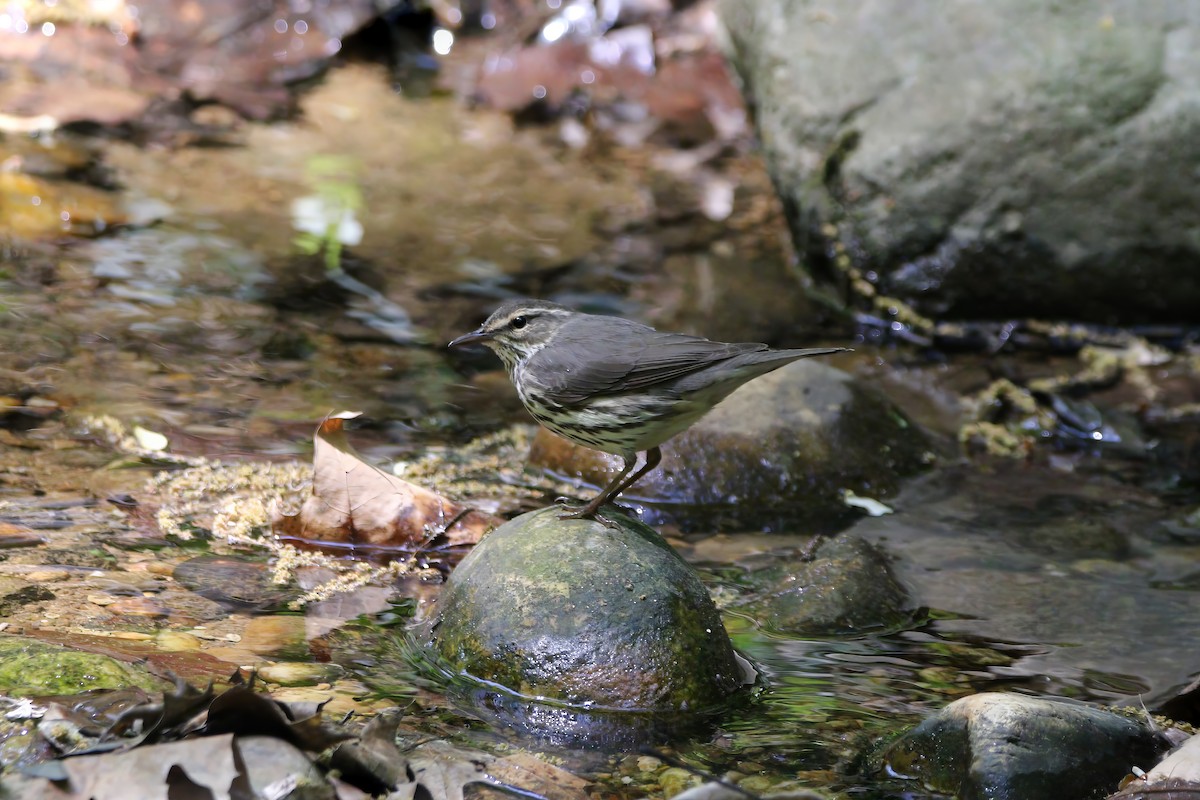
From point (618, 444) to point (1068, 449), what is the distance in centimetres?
370

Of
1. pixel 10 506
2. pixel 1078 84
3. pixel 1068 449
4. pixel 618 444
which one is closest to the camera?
pixel 618 444

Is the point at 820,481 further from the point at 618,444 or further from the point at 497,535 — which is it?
the point at 497,535

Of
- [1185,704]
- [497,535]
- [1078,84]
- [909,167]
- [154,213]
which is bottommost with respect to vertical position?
[1185,704]

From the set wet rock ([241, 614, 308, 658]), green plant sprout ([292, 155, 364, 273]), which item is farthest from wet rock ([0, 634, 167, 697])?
green plant sprout ([292, 155, 364, 273])

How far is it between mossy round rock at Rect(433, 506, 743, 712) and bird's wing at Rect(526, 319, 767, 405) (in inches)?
23.9

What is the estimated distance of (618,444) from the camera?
489 cm

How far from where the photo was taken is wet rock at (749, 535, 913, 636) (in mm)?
5090

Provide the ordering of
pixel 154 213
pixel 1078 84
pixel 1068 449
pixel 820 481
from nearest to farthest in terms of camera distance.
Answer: pixel 820 481
pixel 1068 449
pixel 1078 84
pixel 154 213

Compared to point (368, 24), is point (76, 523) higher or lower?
lower

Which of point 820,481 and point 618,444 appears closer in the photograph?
point 618,444

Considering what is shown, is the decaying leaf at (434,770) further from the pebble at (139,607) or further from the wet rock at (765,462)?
the wet rock at (765,462)

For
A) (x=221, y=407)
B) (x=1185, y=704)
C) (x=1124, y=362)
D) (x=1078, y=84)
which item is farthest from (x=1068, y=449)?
(x=221, y=407)

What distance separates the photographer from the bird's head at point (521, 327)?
16.9ft

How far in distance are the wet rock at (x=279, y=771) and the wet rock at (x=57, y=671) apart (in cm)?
61
